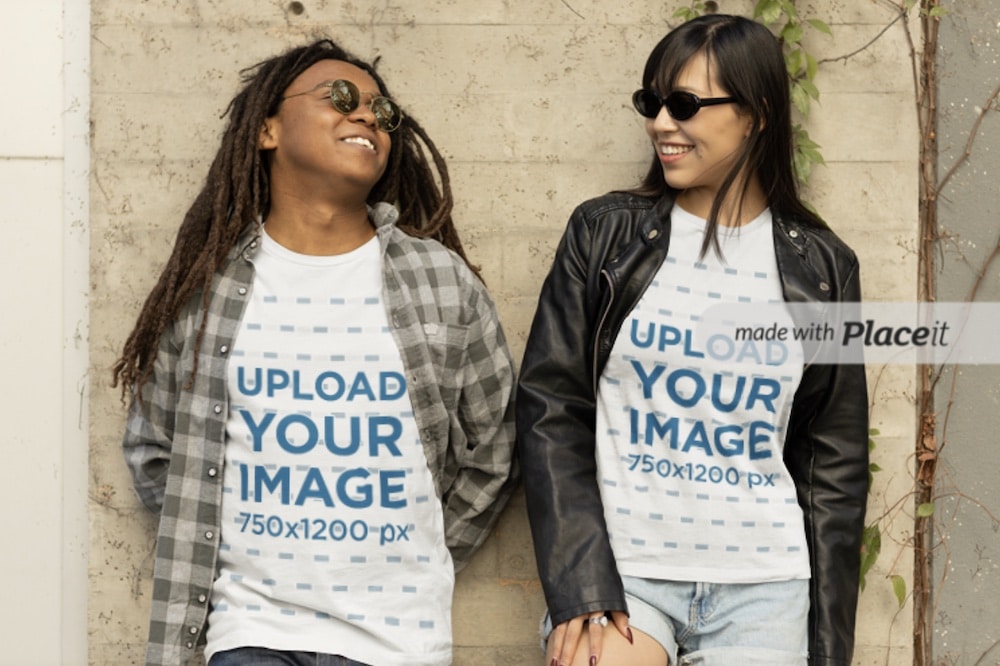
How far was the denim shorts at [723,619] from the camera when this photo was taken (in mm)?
2957

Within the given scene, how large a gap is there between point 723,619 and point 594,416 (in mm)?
610

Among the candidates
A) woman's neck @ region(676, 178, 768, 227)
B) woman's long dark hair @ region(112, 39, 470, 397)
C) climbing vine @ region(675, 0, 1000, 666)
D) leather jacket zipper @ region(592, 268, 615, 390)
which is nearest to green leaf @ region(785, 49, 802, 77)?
climbing vine @ region(675, 0, 1000, 666)

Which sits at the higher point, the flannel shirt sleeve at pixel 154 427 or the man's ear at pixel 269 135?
the man's ear at pixel 269 135

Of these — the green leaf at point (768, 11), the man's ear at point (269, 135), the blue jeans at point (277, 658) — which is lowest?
the blue jeans at point (277, 658)

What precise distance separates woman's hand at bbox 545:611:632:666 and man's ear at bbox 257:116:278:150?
1507 millimetres

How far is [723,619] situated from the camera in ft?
9.81

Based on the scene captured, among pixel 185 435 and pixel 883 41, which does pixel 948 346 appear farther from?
pixel 185 435

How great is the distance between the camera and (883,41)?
3592 mm

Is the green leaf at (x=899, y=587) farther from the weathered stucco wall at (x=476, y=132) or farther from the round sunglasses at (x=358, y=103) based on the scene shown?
the round sunglasses at (x=358, y=103)

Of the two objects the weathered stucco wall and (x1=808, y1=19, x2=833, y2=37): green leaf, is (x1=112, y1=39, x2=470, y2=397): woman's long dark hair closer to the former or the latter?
the weathered stucco wall

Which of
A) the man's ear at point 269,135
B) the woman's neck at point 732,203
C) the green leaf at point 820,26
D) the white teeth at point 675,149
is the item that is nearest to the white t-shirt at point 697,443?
the woman's neck at point 732,203

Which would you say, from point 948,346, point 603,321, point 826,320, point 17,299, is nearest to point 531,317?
point 603,321

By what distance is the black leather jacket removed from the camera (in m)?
3.04

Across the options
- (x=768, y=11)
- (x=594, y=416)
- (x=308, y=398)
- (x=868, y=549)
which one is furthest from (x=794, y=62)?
(x=308, y=398)
